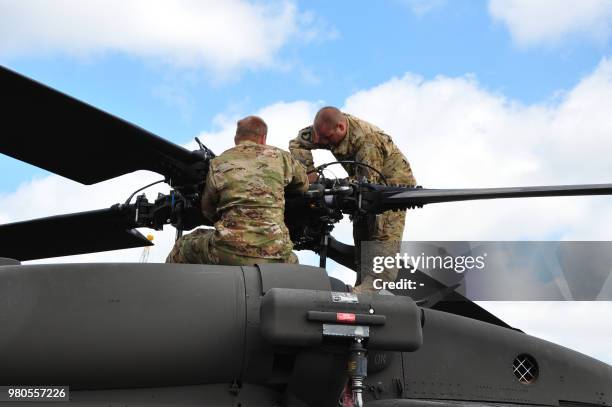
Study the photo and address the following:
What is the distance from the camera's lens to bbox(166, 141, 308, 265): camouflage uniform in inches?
204

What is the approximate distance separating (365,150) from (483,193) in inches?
70.0

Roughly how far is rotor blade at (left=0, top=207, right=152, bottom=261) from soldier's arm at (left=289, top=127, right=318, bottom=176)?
1470mm

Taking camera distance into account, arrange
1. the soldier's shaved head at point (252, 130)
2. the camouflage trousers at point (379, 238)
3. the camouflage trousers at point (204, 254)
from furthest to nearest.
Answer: the camouflage trousers at point (379, 238), the soldier's shaved head at point (252, 130), the camouflage trousers at point (204, 254)

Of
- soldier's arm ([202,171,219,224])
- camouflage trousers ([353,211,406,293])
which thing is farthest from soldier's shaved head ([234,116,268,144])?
camouflage trousers ([353,211,406,293])

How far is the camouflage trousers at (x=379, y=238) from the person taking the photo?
6.17 meters

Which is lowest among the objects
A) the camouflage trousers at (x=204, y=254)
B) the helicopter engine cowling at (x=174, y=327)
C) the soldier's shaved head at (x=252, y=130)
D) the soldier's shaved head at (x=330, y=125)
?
the helicopter engine cowling at (x=174, y=327)

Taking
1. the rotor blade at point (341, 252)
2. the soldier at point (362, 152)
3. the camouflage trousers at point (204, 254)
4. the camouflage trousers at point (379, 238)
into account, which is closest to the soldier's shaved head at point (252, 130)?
the camouflage trousers at point (204, 254)

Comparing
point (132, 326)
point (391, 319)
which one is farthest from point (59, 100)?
point (391, 319)

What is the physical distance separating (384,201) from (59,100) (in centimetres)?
230

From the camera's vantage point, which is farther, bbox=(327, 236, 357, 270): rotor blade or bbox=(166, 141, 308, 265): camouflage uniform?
bbox=(327, 236, 357, 270): rotor blade

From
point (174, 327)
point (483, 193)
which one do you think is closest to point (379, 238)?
point (483, 193)

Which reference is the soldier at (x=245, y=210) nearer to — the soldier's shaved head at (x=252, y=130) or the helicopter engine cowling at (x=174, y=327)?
the soldier's shaved head at (x=252, y=130)

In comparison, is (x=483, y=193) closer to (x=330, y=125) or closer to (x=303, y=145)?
(x=330, y=125)

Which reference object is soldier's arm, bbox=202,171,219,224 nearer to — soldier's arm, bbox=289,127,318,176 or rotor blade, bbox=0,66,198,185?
rotor blade, bbox=0,66,198,185
